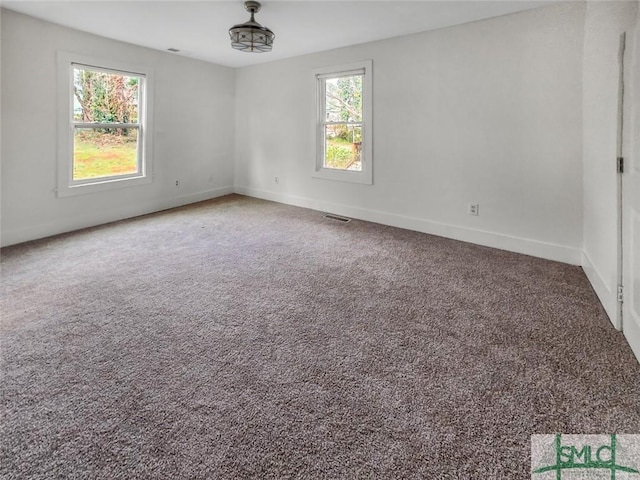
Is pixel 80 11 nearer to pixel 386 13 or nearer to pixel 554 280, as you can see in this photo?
pixel 386 13

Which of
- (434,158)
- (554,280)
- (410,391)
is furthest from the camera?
(434,158)

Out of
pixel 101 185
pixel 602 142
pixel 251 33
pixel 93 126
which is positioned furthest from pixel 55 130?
pixel 602 142

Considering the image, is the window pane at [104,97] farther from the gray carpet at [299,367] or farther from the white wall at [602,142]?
the white wall at [602,142]

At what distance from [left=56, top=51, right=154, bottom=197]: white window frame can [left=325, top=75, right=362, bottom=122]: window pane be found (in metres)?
2.49

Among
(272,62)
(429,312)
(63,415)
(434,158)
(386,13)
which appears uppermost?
(272,62)

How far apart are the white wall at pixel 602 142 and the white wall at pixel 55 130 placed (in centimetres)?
502

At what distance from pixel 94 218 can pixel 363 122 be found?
368cm

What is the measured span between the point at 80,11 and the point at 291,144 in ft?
9.74

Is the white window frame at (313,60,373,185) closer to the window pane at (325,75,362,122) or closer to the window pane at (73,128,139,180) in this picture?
the window pane at (325,75,362,122)

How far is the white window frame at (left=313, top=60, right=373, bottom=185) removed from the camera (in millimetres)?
4707

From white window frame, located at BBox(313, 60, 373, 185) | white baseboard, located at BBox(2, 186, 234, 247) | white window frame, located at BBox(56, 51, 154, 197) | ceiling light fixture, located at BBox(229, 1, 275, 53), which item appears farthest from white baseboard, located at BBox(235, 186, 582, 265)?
ceiling light fixture, located at BBox(229, 1, 275, 53)

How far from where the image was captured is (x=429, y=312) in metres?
2.43

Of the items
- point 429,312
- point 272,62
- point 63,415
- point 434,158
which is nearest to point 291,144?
point 272,62

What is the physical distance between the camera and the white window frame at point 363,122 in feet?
15.4
